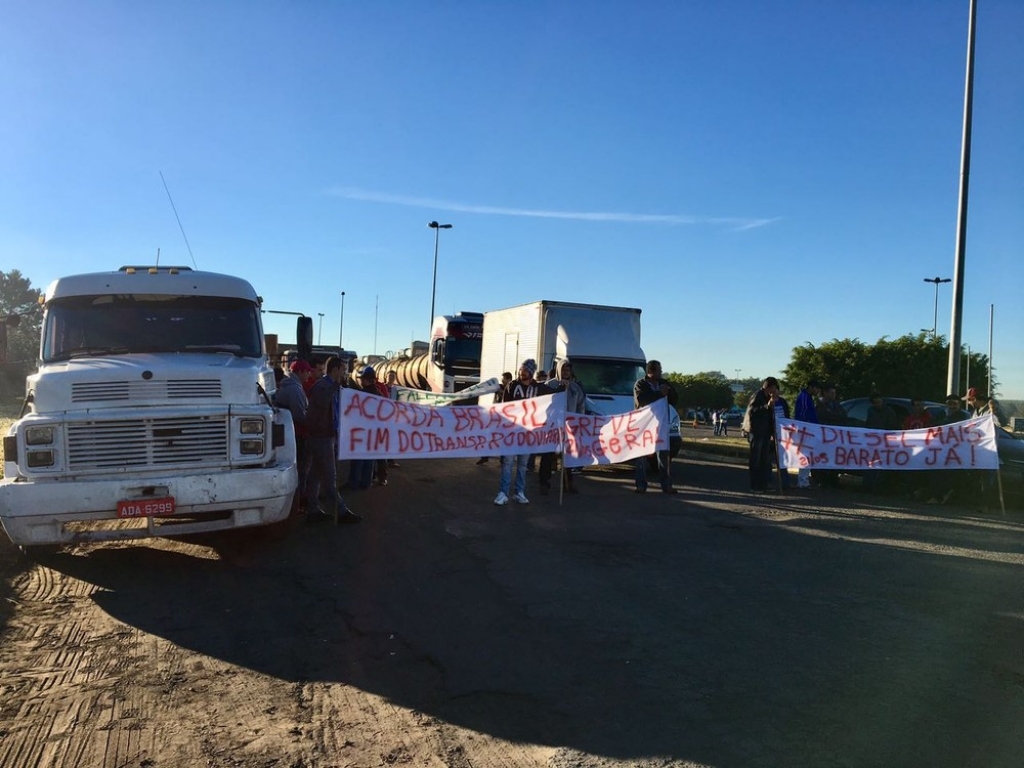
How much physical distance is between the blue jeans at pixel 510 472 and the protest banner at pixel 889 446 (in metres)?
4.17

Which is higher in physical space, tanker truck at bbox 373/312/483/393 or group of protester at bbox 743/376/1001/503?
tanker truck at bbox 373/312/483/393

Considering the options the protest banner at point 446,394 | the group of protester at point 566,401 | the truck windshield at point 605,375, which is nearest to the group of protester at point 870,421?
the group of protester at point 566,401

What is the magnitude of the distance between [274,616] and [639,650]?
277cm

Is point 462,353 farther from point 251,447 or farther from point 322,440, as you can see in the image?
point 251,447

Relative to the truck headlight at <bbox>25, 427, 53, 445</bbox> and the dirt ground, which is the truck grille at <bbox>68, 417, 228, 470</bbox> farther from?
the dirt ground

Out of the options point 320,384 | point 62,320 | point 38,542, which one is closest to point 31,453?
point 38,542

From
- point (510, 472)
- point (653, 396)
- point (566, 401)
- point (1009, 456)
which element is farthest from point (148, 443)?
point (1009, 456)

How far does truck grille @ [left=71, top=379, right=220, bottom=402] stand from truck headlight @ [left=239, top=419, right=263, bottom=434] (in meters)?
0.47

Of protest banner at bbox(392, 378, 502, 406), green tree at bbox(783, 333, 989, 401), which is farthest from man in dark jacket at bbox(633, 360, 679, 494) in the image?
green tree at bbox(783, 333, 989, 401)

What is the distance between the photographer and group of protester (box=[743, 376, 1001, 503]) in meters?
12.8

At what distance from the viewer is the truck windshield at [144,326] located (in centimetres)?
821

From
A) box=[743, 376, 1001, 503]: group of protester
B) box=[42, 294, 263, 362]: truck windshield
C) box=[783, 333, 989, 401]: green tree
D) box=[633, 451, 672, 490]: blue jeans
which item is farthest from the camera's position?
box=[783, 333, 989, 401]: green tree

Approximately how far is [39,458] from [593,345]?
1202 centimetres

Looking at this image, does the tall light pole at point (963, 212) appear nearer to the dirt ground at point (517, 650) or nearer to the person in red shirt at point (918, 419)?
the person in red shirt at point (918, 419)
